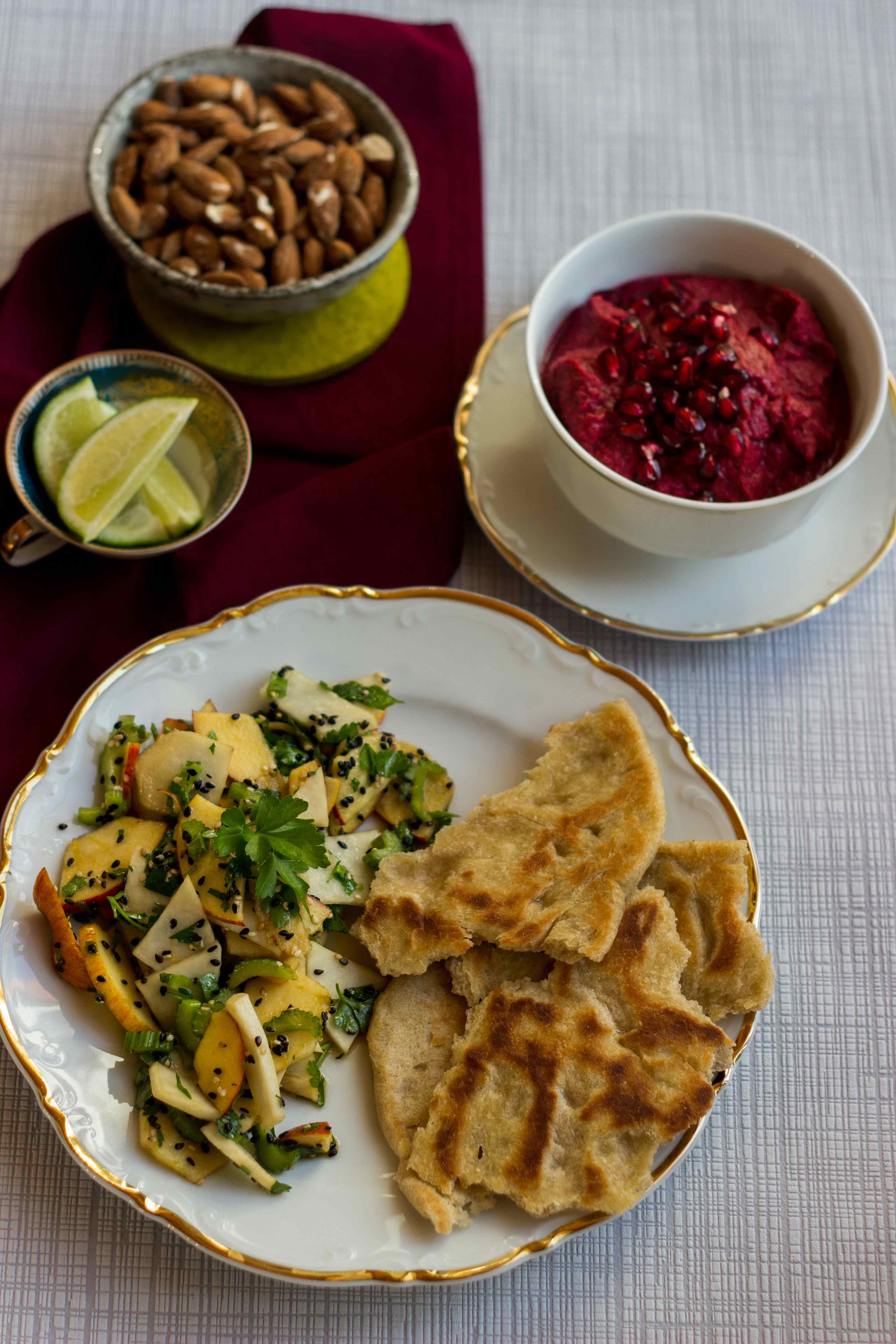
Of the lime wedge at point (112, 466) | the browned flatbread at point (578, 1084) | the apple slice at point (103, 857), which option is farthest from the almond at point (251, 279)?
the browned flatbread at point (578, 1084)

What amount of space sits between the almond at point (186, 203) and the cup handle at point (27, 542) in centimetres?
100

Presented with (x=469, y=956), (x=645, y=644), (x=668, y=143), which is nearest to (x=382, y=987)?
(x=469, y=956)

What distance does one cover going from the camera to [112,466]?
312cm

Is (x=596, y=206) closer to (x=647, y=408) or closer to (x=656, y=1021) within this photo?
(x=647, y=408)

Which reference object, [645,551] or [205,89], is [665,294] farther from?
[205,89]

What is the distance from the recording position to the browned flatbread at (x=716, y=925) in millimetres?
2662

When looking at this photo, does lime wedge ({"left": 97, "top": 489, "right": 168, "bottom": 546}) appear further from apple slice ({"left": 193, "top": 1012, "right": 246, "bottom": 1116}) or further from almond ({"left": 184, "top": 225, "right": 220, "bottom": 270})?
apple slice ({"left": 193, "top": 1012, "right": 246, "bottom": 1116})

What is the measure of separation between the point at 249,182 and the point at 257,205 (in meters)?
0.12

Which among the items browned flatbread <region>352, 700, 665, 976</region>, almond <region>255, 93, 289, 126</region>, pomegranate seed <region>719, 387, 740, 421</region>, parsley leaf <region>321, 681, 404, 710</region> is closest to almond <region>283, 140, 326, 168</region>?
almond <region>255, 93, 289, 126</region>

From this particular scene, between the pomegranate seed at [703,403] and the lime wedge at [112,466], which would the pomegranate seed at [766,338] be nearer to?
the pomegranate seed at [703,403]

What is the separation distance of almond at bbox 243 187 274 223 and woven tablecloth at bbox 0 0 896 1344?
2.71 feet

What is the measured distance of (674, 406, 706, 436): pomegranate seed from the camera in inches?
113

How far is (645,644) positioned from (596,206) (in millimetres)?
1706

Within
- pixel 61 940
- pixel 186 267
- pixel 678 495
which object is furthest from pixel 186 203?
pixel 61 940
